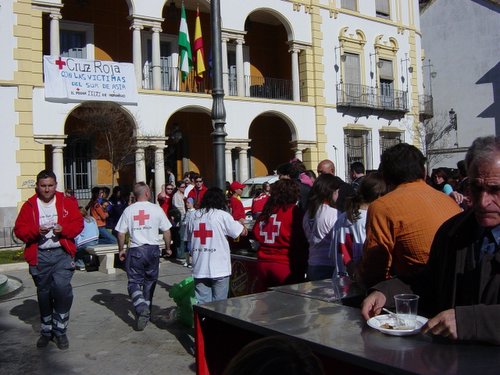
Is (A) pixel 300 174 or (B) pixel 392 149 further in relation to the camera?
(A) pixel 300 174

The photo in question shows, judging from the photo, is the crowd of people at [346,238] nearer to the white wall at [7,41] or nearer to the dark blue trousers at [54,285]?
the dark blue trousers at [54,285]

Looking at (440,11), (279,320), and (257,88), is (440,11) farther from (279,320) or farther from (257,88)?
(279,320)

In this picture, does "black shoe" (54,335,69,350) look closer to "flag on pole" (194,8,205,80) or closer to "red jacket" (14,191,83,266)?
"red jacket" (14,191,83,266)

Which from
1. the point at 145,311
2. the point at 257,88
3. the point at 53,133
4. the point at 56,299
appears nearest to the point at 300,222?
the point at 145,311

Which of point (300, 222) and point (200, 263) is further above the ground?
point (300, 222)

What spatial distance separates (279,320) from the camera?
249 centimetres

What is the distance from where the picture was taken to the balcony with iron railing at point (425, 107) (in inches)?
1176

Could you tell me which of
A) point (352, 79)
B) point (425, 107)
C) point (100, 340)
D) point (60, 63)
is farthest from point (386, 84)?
point (100, 340)

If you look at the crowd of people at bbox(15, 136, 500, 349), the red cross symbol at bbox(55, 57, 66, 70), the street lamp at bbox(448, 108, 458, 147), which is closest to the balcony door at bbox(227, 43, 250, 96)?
the red cross symbol at bbox(55, 57, 66, 70)

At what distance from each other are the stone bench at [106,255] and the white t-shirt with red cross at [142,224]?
Result: 14.7 feet

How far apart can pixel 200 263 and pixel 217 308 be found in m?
2.93

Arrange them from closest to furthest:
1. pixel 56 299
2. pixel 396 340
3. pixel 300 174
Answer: pixel 396 340 → pixel 56 299 → pixel 300 174

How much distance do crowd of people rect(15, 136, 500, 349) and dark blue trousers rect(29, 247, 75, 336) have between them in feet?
0.04

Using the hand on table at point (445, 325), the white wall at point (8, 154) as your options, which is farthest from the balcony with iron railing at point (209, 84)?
the hand on table at point (445, 325)
